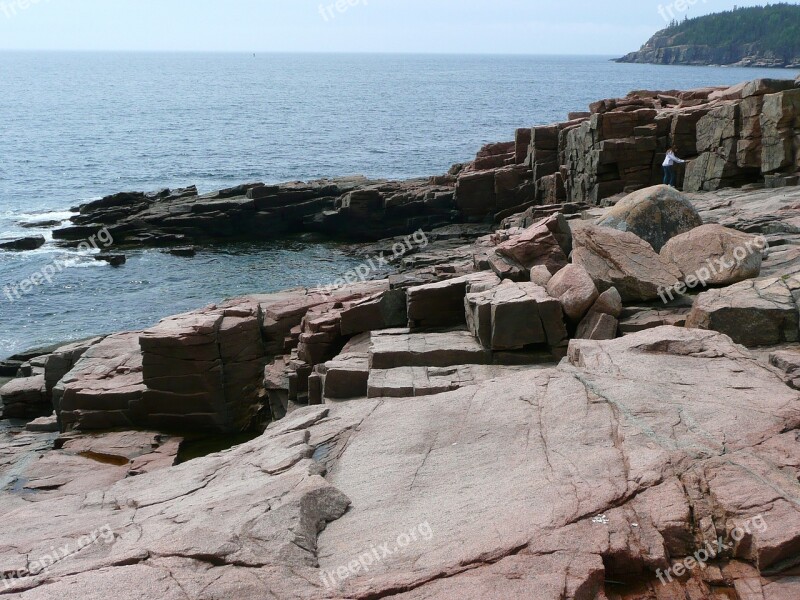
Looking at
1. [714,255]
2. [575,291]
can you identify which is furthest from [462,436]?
[714,255]

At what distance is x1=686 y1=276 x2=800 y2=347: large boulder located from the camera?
1431cm

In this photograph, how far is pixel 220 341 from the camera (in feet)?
70.9

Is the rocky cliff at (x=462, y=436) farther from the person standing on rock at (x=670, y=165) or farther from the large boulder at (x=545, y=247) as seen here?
the person standing on rock at (x=670, y=165)

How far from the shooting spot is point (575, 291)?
16.2m

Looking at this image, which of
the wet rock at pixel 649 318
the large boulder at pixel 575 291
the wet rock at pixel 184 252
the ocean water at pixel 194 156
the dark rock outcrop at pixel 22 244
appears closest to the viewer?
the wet rock at pixel 649 318

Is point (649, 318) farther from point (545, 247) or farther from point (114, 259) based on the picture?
point (114, 259)

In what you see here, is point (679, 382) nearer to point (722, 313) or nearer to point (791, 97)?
point (722, 313)

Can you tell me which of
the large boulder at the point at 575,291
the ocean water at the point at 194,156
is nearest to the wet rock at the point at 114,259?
the ocean water at the point at 194,156

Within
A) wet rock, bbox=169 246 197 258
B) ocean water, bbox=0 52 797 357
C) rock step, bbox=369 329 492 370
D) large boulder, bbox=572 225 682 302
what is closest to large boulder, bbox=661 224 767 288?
large boulder, bbox=572 225 682 302

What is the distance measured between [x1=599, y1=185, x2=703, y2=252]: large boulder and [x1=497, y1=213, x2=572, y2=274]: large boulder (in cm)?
165

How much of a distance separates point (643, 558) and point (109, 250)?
45.5 meters

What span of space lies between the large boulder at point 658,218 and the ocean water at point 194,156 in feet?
73.1

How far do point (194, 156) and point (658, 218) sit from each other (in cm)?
7954

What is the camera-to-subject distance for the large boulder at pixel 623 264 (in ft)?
55.5
